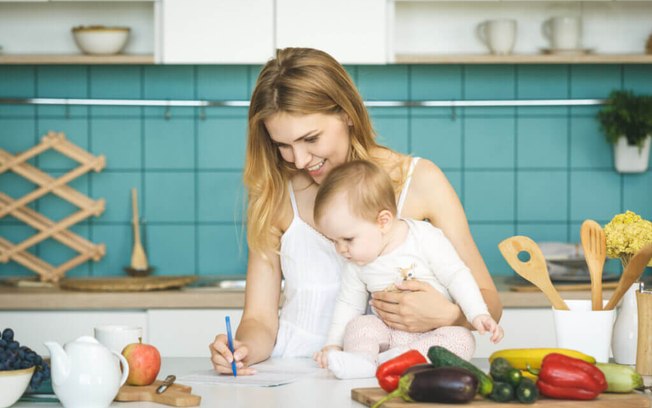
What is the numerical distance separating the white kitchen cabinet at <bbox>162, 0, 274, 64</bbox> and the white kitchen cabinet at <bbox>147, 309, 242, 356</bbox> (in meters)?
0.86

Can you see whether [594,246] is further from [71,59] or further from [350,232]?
[71,59]

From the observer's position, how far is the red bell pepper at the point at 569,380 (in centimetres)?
149

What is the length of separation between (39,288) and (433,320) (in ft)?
6.00

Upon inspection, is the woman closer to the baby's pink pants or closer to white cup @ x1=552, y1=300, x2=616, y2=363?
the baby's pink pants

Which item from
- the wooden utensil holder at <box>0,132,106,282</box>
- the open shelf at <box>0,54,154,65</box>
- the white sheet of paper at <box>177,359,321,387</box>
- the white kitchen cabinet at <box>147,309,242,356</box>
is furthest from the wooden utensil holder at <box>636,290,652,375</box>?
the wooden utensil holder at <box>0,132,106,282</box>

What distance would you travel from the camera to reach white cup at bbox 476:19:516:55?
3.44 m

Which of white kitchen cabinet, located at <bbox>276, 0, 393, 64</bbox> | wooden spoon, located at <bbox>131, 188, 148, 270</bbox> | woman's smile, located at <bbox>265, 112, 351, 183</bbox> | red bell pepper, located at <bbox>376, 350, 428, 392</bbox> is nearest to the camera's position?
red bell pepper, located at <bbox>376, 350, 428, 392</bbox>

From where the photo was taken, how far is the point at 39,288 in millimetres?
3273

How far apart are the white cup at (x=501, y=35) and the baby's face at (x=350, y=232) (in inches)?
68.6

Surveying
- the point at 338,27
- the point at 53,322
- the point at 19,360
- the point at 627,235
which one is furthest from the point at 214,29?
the point at 19,360

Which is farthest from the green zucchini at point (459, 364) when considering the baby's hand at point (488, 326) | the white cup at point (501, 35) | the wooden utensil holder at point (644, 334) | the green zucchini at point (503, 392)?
the white cup at point (501, 35)

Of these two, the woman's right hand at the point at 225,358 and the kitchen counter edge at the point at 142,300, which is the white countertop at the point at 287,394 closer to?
the woman's right hand at the point at 225,358

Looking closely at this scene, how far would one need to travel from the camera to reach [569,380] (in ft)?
4.87

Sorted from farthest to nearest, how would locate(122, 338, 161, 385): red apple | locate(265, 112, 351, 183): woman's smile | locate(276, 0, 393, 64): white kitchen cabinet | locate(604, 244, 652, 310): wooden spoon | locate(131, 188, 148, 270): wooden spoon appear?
locate(131, 188, 148, 270): wooden spoon
locate(276, 0, 393, 64): white kitchen cabinet
locate(265, 112, 351, 183): woman's smile
locate(604, 244, 652, 310): wooden spoon
locate(122, 338, 161, 385): red apple
